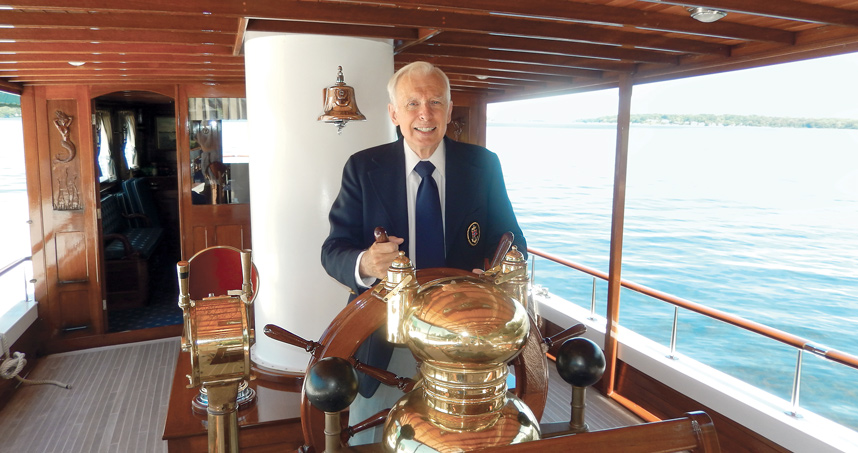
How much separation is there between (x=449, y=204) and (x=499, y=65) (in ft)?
10.9

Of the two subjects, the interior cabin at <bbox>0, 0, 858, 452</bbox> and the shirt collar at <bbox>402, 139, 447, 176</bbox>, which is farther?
the interior cabin at <bbox>0, 0, 858, 452</bbox>

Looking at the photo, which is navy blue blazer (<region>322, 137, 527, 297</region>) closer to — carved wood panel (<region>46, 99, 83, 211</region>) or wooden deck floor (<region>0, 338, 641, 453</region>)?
wooden deck floor (<region>0, 338, 641, 453</region>)

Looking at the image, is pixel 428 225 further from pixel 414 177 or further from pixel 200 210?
pixel 200 210

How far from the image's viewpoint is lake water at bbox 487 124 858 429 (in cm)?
2116

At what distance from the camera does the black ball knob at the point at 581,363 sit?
0.81m

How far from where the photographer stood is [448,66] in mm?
4695

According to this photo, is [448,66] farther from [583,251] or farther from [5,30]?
[583,251]

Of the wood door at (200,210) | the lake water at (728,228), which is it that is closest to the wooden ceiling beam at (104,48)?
the wood door at (200,210)

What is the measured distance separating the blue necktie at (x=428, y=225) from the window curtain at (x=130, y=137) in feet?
30.1

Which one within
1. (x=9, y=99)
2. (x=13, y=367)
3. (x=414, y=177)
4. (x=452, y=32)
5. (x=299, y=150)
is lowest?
(x=13, y=367)

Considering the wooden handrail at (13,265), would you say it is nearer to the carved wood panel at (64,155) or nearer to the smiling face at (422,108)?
the carved wood panel at (64,155)

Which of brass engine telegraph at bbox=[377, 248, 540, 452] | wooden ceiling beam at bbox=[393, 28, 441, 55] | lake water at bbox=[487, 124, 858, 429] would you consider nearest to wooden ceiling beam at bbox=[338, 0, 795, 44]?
wooden ceiling beam at bbox=[393, 28, 441, 55]

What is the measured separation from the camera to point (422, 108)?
56.1 inches

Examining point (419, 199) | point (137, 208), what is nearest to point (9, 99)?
point (137, 208)
